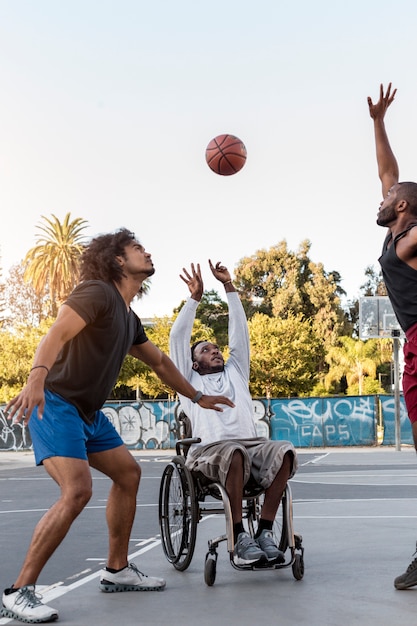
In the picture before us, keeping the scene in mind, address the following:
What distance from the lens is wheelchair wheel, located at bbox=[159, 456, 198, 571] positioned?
6.11 m

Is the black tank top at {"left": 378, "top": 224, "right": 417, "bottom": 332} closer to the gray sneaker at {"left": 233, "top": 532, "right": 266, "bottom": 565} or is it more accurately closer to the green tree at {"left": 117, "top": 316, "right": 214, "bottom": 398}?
the gray sneaker at {"left": 233, "top": 532, "right": 266, "bottom": 565}

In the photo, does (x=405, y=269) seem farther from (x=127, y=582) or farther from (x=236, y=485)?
(x=127, y=582)

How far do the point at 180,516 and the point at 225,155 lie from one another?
4196 mm

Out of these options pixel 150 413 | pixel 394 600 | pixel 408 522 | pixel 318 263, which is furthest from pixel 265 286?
pixel 394 600

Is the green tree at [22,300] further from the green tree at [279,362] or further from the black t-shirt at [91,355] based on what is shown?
the black t-shirt at [91,355]

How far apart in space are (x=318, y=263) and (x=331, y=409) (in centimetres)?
2565

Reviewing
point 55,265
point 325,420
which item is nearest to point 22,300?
point 55,265

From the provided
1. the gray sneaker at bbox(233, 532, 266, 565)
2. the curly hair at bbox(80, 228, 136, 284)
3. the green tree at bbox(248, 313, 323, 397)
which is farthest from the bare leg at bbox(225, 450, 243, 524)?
the green tree at bbox(248, 313, 323, 397)

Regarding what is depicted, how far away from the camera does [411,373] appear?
17.9 feet

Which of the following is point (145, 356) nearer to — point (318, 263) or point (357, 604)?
point (357, 604)

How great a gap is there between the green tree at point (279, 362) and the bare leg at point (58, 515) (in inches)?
1670

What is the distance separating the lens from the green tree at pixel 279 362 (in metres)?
48.2

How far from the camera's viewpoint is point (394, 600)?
5.15 m

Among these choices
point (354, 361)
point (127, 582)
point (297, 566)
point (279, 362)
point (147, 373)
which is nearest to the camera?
point (127, 582)
